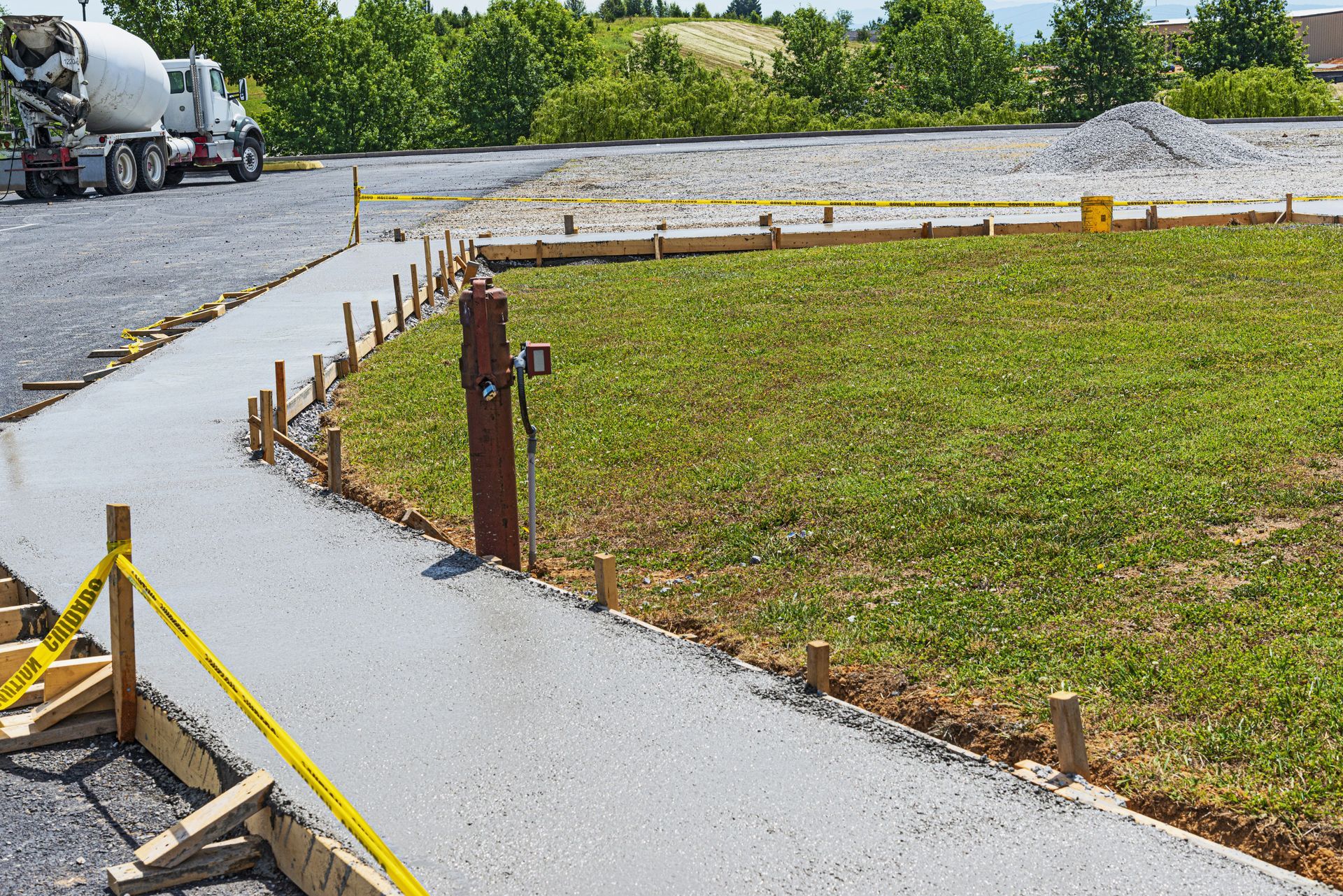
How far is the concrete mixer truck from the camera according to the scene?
115ft

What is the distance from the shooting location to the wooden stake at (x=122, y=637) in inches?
228

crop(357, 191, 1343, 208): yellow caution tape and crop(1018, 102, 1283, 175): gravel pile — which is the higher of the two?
crop(1018, 102, 1283, 175): gravel pile

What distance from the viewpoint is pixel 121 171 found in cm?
3794

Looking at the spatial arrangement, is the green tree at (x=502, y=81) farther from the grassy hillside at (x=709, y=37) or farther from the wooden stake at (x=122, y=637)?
the wooden stake at (x=122, y=637)

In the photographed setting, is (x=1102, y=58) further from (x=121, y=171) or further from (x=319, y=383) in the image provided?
(x=319, y=383)

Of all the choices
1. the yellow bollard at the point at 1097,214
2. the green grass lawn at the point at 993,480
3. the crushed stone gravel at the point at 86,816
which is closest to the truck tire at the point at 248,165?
the green grass lawn at the point at 993,480

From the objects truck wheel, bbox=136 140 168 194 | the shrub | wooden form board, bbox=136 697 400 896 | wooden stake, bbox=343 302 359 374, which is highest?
the shrub

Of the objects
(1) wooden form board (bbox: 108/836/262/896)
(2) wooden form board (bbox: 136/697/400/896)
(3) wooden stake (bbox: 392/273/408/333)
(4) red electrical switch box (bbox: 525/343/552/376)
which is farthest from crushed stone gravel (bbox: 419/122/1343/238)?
(1) wooden form board (bbox: 108/836/262/896)

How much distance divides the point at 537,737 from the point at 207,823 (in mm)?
1368

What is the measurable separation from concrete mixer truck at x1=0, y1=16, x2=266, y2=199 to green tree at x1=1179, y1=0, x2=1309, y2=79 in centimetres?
6350

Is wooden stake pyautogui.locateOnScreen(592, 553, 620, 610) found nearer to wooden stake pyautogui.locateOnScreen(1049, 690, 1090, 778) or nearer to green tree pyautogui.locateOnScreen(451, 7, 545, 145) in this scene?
wooden stake pyautogui.locateOnScreen(1049, 690, 1090, 778)

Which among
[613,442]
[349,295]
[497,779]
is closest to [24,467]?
[613,442]

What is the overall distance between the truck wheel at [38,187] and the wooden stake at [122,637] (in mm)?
35028

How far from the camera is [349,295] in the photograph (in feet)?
62.5
